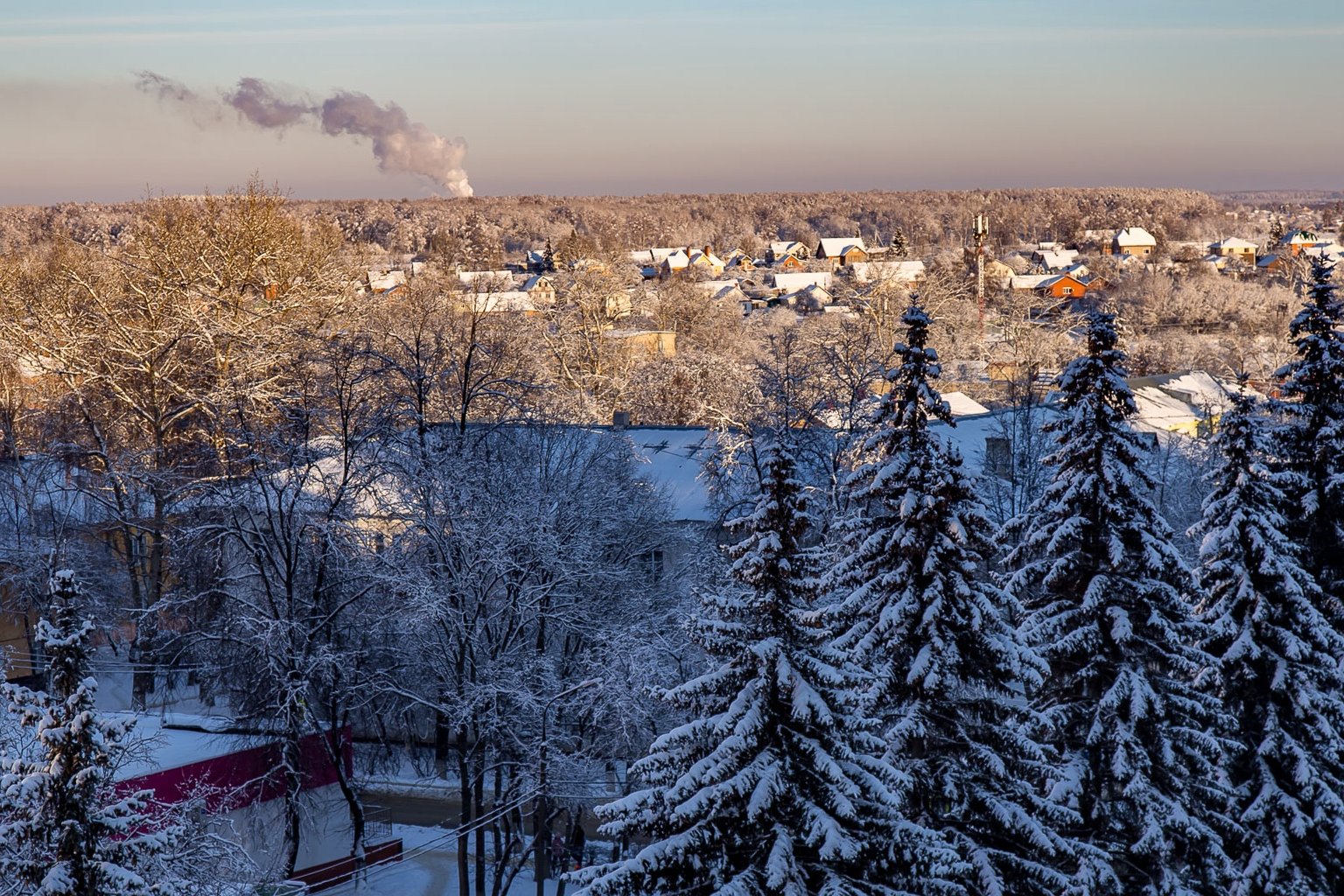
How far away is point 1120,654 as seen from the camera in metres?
12.9

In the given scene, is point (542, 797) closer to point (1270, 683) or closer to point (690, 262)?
point (1270, 683)

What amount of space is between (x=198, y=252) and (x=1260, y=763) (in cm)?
3127

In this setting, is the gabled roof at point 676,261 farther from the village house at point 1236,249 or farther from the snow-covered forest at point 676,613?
the snow-covered forest at point 676,613

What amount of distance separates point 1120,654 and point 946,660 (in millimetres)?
2744

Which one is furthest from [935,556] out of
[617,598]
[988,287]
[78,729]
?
[988,287]

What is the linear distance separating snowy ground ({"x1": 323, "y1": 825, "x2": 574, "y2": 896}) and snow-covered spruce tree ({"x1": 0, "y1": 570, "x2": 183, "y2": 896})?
33.0 feet

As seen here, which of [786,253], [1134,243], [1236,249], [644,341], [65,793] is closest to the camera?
[65,793]

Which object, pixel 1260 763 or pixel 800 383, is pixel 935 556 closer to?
pixel 1260 763

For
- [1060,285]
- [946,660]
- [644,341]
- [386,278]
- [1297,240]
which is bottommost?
[1060,285]

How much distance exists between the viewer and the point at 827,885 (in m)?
9.44

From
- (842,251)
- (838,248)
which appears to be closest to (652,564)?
(842,251)

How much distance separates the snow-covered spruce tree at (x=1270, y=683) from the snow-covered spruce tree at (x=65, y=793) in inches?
456

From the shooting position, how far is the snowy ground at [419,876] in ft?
65.6

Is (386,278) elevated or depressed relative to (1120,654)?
depressed
